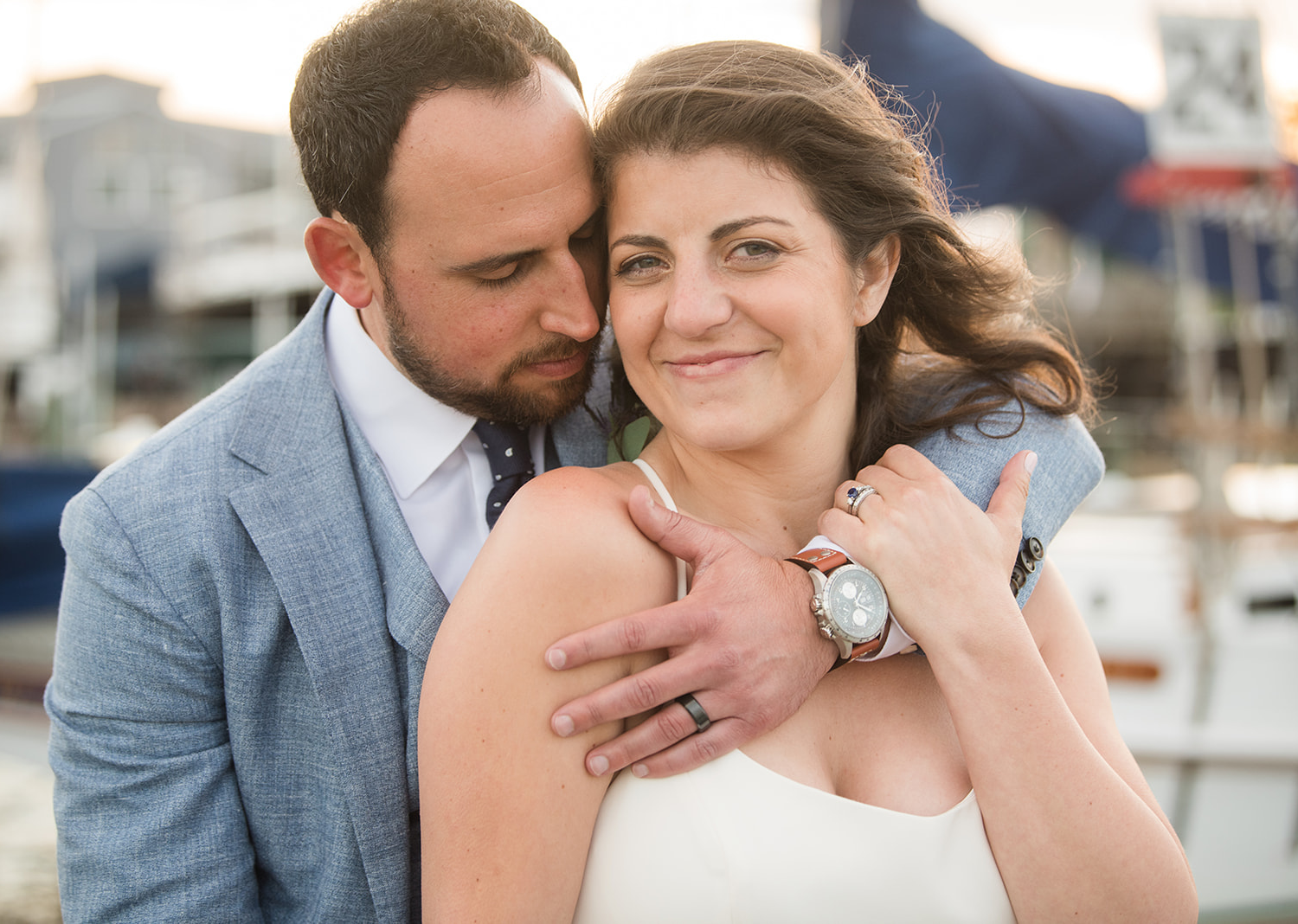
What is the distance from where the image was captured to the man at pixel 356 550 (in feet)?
5.24

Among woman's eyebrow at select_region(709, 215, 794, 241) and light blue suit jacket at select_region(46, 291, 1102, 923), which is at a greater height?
woman's eyebrow at select_region(709, 215, 794, 241)

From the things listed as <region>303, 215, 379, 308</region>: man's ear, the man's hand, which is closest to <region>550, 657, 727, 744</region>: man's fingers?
the man's hand

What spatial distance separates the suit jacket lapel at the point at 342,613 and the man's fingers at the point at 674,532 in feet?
1.66

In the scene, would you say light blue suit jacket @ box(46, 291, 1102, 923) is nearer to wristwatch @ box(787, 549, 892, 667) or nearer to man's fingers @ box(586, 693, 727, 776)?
man's fingers @ box(586, 693, 727, 776)

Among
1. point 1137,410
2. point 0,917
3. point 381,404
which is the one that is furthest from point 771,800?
point 1137,410

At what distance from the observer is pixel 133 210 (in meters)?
18.9

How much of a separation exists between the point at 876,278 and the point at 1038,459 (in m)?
0.47

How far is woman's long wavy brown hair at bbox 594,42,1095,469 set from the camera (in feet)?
5.05

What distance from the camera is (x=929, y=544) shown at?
1.54 meters

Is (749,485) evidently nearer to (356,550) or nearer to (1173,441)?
(356,550)

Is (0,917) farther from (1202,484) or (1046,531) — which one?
(1202,484)

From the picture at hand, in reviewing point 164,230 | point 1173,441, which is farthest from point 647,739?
point 164,230

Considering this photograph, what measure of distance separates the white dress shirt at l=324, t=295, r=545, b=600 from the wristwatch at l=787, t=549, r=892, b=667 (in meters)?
0.69

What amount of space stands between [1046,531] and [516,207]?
3.74 feet
